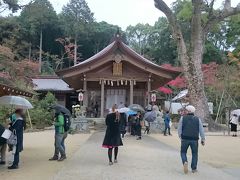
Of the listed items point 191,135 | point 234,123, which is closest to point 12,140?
point 191,135

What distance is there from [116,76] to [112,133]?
17.1m

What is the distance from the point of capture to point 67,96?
38.0 metres

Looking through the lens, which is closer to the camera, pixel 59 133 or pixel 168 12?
pixel 59 133

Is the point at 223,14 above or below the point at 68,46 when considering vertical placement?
below

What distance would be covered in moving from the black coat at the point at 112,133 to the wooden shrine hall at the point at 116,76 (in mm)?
15682

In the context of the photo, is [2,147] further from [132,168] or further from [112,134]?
[132,168]

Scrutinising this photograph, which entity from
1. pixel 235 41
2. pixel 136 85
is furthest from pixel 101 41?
pixel 136 85

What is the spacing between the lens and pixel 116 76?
2770 centimetres

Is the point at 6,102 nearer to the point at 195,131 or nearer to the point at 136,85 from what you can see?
the point at 195,131

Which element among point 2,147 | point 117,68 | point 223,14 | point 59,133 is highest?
point 223,14

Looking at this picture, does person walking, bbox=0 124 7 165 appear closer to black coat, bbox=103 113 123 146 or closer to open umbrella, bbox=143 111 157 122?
black coat, bbox=103 113 123 146

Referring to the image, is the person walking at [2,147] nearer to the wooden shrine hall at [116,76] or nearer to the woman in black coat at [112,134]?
the woman in black coat at [112,134]

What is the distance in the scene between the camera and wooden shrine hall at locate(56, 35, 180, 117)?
1049 inches

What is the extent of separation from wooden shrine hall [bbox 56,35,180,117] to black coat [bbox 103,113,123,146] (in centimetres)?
1568
